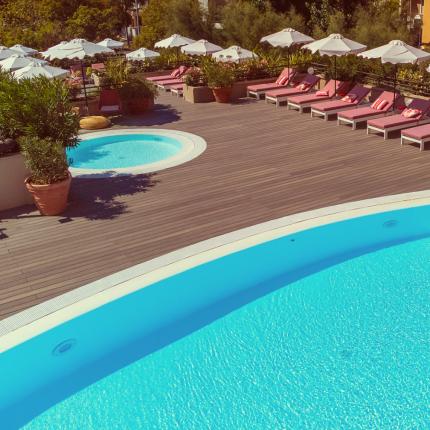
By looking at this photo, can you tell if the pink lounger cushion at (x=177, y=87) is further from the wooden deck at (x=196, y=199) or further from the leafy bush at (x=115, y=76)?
the wooden deck at (x=196, y=199)

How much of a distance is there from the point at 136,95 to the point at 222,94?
394 centimetres

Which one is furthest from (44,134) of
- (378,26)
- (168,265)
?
(378,26)

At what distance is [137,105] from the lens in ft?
68.2

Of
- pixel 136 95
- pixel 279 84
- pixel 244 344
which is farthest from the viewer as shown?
pixel 279 84

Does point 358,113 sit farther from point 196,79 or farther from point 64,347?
point 64,347

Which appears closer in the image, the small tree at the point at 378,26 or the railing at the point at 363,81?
the railing at the point at 363,81

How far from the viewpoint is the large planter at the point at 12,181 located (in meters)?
11.6

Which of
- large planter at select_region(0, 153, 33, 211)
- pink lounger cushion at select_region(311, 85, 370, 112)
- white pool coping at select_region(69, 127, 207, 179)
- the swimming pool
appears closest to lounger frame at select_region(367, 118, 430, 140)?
pink lounger cushion at select_region(311, 85, 370, 112)

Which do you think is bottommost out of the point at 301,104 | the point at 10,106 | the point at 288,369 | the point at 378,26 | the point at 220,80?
the point at 288,369

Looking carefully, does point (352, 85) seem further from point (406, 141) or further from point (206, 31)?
point (206, 31)

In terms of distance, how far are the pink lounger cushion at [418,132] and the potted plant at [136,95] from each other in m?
10.5

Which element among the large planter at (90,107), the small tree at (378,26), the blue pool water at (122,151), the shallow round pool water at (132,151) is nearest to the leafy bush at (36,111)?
the shallow round pool water at (132,151)

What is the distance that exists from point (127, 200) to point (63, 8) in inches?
1727

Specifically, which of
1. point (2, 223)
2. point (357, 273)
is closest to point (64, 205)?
point (2, 223)
